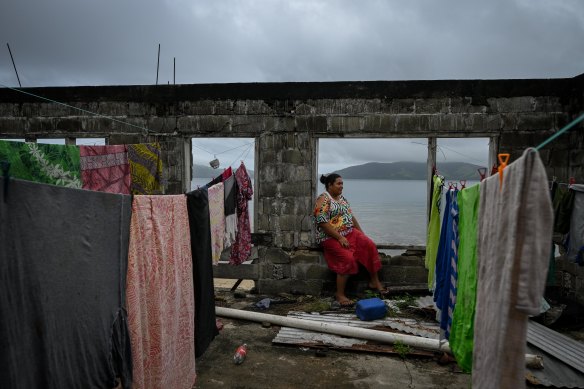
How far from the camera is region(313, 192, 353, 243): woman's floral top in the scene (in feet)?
19.0

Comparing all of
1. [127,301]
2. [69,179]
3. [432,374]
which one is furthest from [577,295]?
[69,179]

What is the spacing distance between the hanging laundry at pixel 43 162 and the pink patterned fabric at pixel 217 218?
1312 millimetres

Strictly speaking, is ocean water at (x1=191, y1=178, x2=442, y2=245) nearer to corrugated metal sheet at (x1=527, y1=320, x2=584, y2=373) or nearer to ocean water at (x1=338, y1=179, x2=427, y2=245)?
ocean water at (x1=338, y1=179, x2=427, y2=245)

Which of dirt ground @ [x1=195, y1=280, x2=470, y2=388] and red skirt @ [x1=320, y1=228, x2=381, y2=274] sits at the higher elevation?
red skirt @ [x1=320, y1=228, x2=381, y2=274]

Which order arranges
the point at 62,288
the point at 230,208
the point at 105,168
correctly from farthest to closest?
1. the point at 230,208
2. the point at 105,168
3. the point at 62,288

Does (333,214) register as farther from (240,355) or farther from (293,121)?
(240,355)

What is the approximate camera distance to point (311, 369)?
→ 12.8ft

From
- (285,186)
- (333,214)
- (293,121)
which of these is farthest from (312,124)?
(333,214)

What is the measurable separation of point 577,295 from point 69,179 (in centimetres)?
643

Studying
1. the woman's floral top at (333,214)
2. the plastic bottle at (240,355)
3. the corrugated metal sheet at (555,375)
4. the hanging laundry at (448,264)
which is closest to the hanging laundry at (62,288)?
the plastic bottle at (240,355)

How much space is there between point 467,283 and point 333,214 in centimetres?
354

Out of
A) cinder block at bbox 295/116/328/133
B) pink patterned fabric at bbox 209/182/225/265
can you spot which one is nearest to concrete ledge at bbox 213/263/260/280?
pink patterned fabric at bbox 209/182/225/265

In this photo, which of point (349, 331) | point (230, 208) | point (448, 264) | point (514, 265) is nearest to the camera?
point (514, 265)

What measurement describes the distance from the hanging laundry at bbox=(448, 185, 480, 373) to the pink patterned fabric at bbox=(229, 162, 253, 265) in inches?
121
